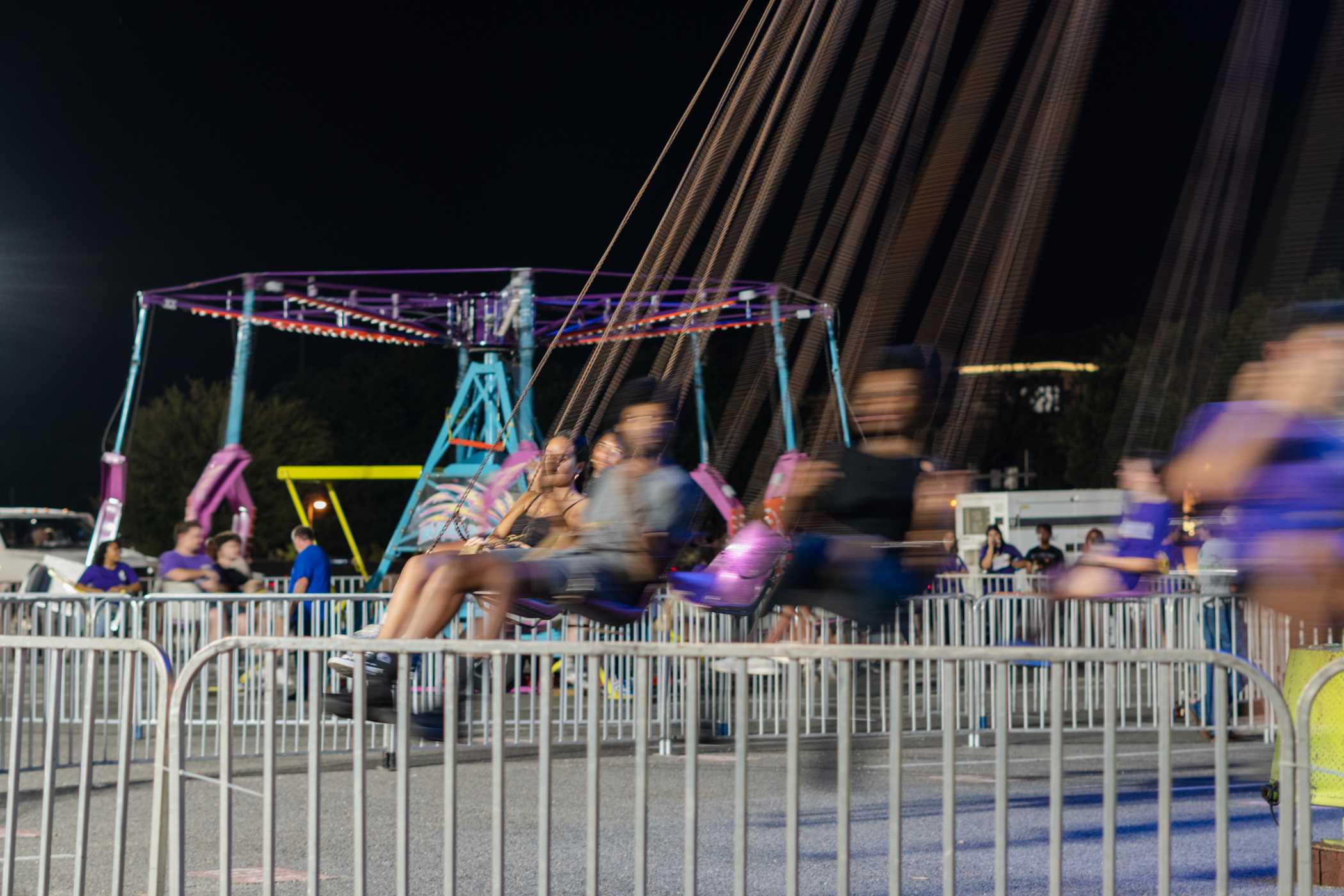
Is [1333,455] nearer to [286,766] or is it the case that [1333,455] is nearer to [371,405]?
[286,766]

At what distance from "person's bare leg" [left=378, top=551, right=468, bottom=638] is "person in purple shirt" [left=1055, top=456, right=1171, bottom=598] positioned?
2.96 meters

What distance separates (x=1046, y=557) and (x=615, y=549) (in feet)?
35.7

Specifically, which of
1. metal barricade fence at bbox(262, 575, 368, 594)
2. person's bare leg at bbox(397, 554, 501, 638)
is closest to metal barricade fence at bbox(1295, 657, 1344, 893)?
person's bare leg at bbox(397, 554, 501, 638)

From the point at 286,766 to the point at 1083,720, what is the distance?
6512 millimetres

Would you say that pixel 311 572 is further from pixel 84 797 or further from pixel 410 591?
pixel 84 797

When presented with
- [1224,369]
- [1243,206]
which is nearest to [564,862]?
[1243,206]

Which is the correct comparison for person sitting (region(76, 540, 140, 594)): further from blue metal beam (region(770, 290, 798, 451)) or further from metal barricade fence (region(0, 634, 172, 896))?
blue metal beam (region(770, 290, 798, 451))

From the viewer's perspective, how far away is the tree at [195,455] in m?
52.6

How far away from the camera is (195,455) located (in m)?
54.3

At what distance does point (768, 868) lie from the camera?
24.1 feet

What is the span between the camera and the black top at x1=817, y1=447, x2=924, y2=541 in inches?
258

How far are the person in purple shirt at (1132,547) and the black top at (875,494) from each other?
1227 mm

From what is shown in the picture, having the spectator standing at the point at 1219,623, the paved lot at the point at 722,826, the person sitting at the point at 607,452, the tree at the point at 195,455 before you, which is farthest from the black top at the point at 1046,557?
the tree at the point at 195,455

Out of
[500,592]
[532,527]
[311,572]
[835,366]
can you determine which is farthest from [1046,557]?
[500,592]
